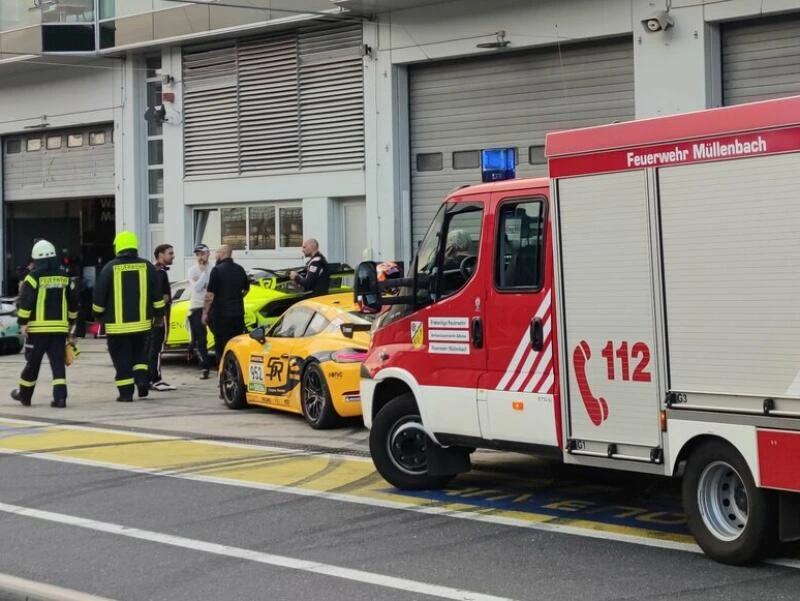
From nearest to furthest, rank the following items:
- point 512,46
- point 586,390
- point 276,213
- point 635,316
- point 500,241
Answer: point 635,316
point 586,390
point 500,241
point 512,46
point 276,213

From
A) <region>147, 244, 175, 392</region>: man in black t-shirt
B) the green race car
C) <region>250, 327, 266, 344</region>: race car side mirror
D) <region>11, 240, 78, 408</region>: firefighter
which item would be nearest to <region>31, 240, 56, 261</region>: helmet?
<region>11, 240, 78, 408</region>: firefighter

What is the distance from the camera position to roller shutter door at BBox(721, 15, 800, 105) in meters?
17.6

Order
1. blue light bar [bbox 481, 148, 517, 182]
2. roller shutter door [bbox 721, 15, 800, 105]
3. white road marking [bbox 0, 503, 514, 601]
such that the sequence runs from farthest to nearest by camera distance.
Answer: roller shutter door [bbox 721, 15, 800, 105]
blue light bar [bbox 481, 148, 517, 182]
white road marking [bbox 0, 503, 514, 601]

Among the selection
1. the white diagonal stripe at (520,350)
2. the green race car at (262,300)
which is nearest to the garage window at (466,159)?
the green race car at (262,300)

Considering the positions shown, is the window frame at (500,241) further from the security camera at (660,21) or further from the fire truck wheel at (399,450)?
the security camera at (660,21)

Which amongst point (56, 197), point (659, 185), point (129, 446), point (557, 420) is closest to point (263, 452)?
point (129, 446)

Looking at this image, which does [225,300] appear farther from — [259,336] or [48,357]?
[259,336]

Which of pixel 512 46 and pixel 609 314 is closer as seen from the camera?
pixel 609 314

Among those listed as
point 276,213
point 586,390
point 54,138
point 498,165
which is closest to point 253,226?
point 276,213

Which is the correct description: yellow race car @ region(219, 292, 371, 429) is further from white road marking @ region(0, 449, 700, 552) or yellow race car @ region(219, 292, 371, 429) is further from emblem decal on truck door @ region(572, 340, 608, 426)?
emblem decal on truck door @ region(572, 340, 608, 426)

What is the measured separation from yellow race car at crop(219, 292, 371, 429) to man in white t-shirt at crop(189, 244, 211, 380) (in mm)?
3343

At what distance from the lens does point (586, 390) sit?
790 cm

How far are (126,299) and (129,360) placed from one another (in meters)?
0.80

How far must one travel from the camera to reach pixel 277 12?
23.9 meters
